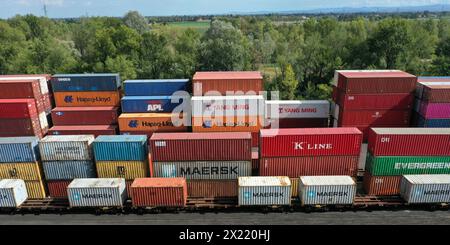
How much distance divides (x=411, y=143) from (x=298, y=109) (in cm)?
1476

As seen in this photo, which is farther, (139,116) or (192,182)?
(139,116)

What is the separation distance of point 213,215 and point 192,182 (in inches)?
143

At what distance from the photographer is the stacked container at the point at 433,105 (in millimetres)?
33094

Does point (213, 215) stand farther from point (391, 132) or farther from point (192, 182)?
point (391, 132)

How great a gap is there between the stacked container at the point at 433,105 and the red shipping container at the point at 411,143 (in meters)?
6.21

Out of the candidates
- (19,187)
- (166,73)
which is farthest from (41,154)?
(166,73)

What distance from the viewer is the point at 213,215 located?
27.4 metres

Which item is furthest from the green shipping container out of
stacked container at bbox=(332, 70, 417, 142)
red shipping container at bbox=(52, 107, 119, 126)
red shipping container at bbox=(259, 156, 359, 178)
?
red shipping container at bbox=(52, 107, 119, 126)

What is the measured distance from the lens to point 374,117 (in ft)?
119

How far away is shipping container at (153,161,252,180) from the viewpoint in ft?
92.6

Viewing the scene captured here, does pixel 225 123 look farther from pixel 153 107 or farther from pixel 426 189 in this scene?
pixel 426 189

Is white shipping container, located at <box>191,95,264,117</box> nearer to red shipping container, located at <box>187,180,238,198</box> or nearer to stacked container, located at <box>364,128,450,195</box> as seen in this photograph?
red shipping container, located at <box>187,180,238,198</box>

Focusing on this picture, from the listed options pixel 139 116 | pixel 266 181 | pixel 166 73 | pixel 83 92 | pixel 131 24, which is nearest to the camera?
pixel 266 181

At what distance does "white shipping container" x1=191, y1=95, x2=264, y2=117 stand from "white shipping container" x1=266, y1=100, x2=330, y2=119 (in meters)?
6.13
